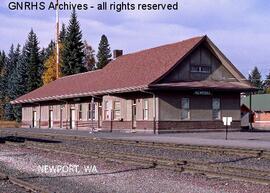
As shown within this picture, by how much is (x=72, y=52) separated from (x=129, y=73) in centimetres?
3407

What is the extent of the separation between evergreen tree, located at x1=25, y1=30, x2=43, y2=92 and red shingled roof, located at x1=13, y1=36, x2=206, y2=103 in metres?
25.6

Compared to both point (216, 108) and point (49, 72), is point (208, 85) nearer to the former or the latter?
point (216, 108)

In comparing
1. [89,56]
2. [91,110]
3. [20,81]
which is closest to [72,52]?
[20,81]

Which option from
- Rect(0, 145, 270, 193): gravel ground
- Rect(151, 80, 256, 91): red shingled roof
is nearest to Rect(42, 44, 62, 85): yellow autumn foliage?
Rect(151, 80, 256, 91): red shingled roof

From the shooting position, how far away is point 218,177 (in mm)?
11719

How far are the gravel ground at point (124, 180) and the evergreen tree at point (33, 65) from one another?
65.0 m

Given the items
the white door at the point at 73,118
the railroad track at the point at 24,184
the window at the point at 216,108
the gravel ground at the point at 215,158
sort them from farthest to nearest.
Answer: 1. the white door at the point at 73,118
2. the window at the point at 216,108
3. the gravel ground at the point at 215,158
4. the railroad track at the point at 24,184

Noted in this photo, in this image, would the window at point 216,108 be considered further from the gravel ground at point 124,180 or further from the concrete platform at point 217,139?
the gravel ground at point 124,180

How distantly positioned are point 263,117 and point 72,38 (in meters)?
28.0

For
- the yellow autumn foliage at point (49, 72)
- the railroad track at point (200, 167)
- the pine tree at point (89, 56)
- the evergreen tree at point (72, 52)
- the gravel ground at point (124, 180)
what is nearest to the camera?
the gravel ground at point (124, 180)

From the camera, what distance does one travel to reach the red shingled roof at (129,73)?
123 ft

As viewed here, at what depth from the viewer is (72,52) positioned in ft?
245

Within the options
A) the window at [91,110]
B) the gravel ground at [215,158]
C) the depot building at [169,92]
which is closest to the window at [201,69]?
Result: the depot building at [169,92]

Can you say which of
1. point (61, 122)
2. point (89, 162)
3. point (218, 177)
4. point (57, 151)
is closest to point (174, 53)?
point (61, 122)
